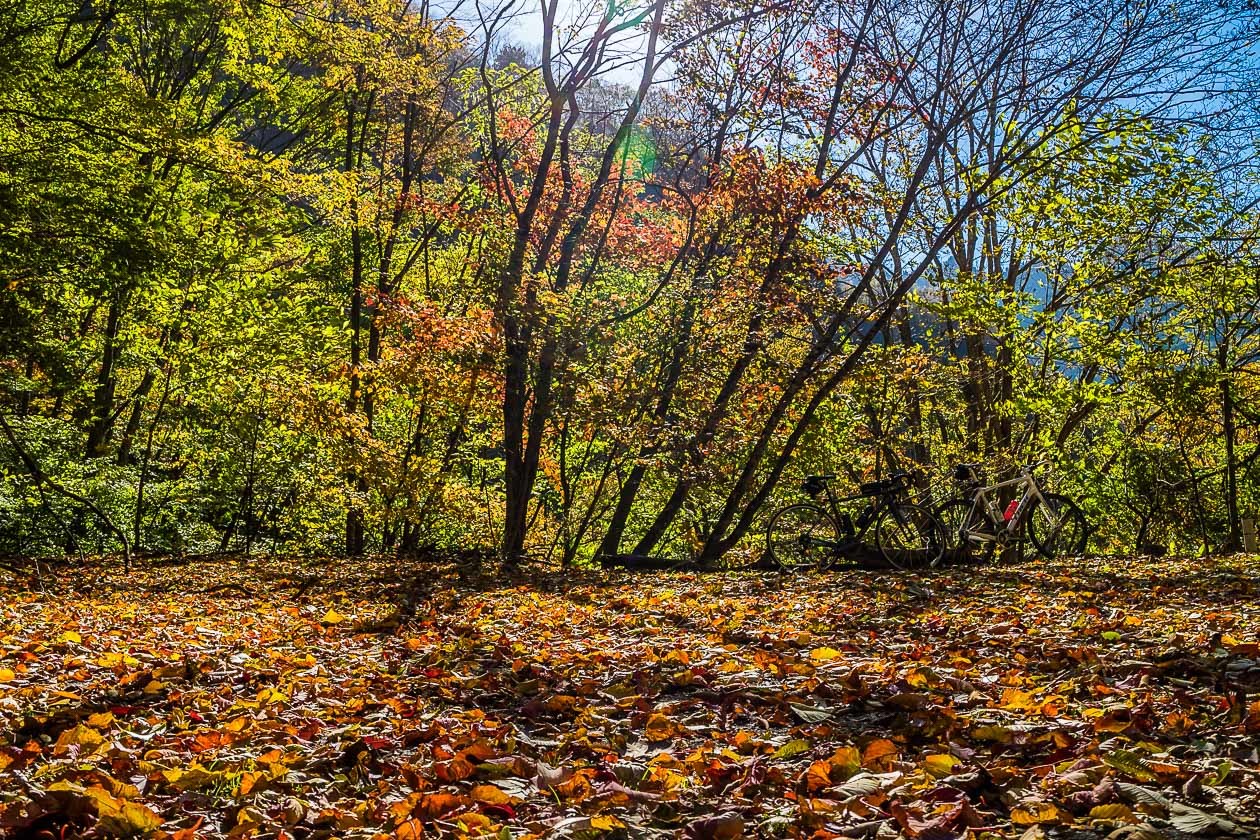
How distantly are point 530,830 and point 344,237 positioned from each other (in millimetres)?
15263

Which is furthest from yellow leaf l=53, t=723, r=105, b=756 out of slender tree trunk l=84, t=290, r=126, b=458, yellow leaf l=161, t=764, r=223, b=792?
slender tree trunk l=84, t=290, r=126, b=458

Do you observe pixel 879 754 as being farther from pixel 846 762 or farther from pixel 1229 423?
pixel 1229 423

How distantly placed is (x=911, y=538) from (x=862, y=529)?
19.8 inches

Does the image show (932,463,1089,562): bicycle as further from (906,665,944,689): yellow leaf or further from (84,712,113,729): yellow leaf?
(84,712,113,729): yellow leaf

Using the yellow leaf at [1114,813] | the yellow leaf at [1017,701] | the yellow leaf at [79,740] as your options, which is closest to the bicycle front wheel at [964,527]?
the yellow leaf at [1017,701]

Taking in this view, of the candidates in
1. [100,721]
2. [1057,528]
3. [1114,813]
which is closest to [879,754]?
[1114,813]

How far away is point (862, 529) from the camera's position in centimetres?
886

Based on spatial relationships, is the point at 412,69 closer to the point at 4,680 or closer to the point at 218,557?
the point at 218,557

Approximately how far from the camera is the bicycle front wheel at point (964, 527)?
8531mm

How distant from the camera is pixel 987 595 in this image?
6.34 m

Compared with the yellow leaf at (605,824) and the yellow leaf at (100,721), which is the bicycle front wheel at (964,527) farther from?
the yellow leaf at (100,721)

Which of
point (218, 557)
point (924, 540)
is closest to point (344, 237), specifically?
point (218, 557)

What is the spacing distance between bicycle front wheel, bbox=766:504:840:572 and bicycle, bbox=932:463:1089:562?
1.04m

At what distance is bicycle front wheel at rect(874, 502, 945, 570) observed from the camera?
28.5ft
